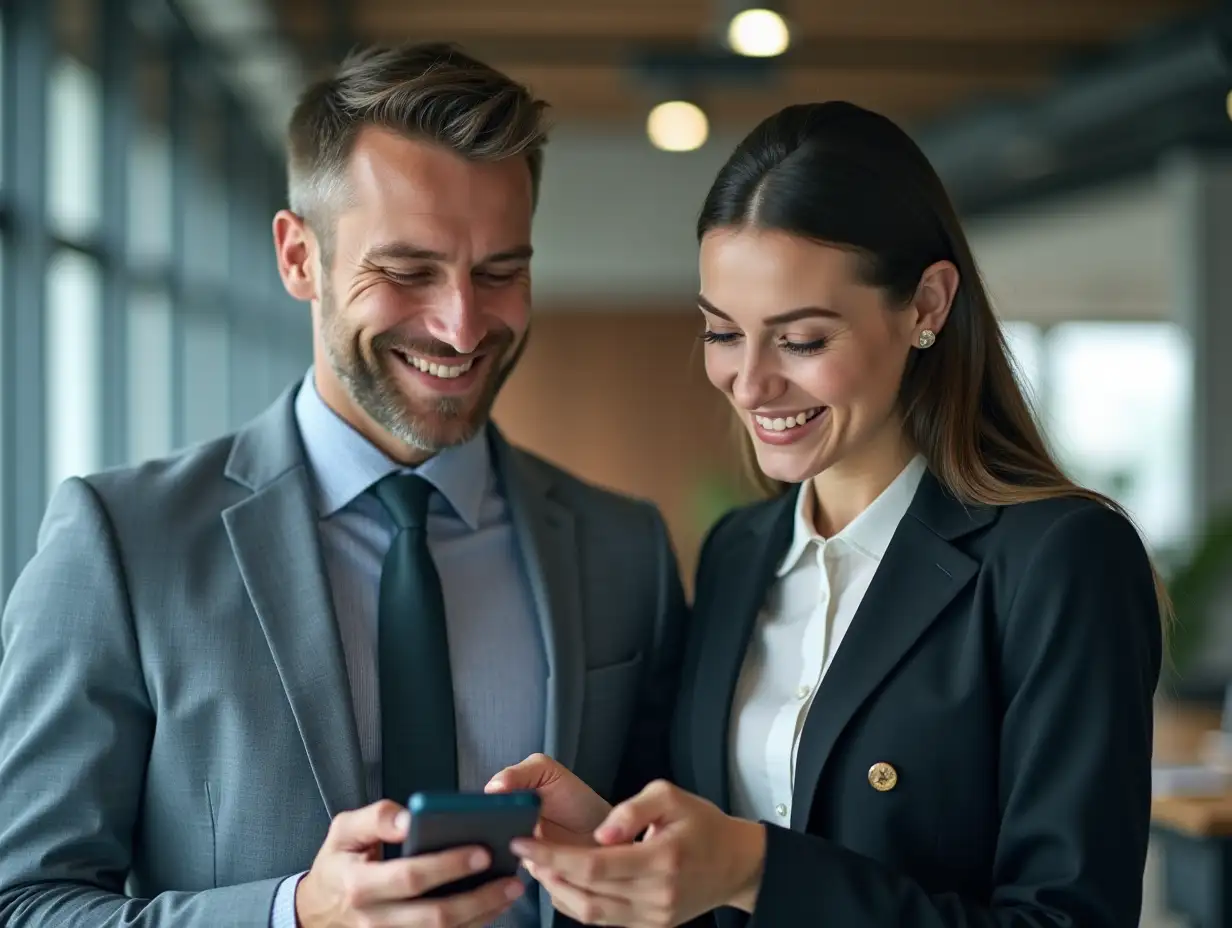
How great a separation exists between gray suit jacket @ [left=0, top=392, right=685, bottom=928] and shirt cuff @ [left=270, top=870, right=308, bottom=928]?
17mm

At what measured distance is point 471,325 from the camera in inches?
83.2

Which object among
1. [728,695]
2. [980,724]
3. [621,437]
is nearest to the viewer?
[980,724]

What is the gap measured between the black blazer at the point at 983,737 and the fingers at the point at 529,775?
287 millimetres

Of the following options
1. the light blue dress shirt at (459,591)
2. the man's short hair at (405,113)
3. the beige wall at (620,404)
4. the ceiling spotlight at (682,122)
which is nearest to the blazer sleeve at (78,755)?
the light blue dress shirt at (459,591)

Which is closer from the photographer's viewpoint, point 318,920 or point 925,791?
point 318,920

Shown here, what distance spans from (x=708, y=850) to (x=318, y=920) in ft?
1.48

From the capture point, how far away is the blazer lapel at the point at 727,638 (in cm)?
212

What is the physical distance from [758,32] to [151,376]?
Result: 130 inches

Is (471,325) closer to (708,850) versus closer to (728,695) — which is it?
(728,695)

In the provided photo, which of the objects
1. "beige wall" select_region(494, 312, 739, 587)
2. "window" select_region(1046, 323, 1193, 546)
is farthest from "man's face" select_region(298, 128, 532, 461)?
"window" select_region(1046, 323, 1193, 546)

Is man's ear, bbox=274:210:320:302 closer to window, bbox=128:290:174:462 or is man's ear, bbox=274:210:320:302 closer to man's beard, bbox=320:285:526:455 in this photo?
man's beard, bbox=320:285:526:455

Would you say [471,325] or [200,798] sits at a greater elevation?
[471,325]

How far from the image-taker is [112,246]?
5.38 m

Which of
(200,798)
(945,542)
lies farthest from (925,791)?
(200,798)
